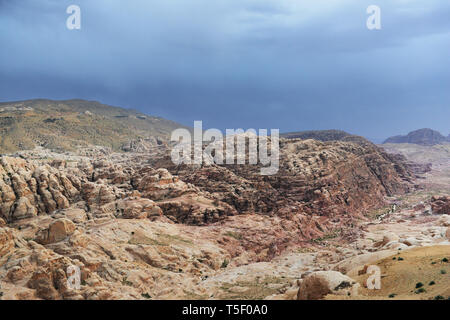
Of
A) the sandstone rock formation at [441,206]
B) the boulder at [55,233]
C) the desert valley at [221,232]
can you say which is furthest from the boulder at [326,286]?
the sandstone rock formation at [441,206]

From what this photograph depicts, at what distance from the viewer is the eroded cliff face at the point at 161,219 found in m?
34.2

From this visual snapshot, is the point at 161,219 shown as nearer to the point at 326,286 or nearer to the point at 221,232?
the point at 221,232

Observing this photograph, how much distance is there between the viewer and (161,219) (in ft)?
195

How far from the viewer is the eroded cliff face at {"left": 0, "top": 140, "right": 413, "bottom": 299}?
34.2 m

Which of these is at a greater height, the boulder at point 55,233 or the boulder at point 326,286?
the boulder at point 55,233

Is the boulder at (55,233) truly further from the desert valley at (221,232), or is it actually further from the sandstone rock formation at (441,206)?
the sandstone rock formation at (441,206)

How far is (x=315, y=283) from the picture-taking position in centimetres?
2686

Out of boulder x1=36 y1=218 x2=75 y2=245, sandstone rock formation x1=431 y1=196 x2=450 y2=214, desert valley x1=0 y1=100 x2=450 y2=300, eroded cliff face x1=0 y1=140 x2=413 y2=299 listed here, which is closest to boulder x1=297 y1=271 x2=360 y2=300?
desert valley x1=0 y1=100 x2=450 y2=300

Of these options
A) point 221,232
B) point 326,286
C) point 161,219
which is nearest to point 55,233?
point 161,219

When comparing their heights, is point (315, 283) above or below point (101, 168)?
below

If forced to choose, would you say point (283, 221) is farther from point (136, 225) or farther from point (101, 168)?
point (101, 168)

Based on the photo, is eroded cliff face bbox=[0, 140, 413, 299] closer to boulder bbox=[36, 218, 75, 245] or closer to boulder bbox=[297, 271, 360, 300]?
boulder bbox=[36, 218, 75, 245]
